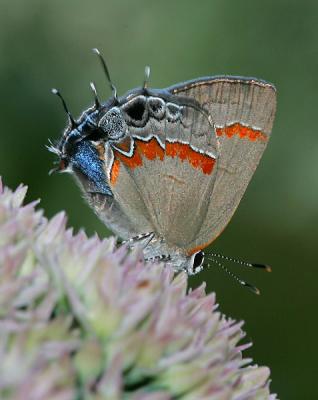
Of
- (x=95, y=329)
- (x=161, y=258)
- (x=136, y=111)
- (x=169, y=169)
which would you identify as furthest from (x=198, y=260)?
(x=95, y=329)

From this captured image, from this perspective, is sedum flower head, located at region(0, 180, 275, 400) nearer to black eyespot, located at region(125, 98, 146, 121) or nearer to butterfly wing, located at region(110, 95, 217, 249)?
butterfly wing, located at region(110, 95, 217, 249)

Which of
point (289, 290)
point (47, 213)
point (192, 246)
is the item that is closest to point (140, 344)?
point (192, 246)

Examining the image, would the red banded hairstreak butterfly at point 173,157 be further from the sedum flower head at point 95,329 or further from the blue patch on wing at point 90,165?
the sedum flower head at point 95,329

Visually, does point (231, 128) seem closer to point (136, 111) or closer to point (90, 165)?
point (136, 111)

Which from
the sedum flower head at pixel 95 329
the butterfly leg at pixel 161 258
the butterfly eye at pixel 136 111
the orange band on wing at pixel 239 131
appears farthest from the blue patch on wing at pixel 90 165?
the sedum flower head at pixel 95 329

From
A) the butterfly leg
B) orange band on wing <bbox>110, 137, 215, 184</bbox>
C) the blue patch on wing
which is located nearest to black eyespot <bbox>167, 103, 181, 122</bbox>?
orange band on wing <bbox>110, 137, 215, 184</bbox>
